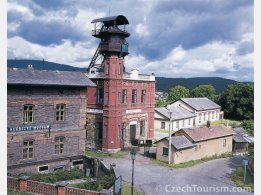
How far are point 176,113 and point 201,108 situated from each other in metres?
10.6

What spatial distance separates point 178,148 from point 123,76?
1001 cm

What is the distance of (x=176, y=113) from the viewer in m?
51.3

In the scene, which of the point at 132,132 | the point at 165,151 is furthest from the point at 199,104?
the point at 165,151

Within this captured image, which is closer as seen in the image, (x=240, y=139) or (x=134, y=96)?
(x=134, y=96)

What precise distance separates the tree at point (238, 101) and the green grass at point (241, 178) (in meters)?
38.0

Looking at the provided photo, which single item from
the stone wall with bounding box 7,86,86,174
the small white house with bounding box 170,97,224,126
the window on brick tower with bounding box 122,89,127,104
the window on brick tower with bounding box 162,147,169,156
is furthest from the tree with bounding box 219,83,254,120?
the stone wall with bounding box 7,86,86,174

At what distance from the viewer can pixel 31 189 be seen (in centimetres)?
1811

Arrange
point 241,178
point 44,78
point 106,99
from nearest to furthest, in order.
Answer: point 44,78
point 241,178
point 106,99

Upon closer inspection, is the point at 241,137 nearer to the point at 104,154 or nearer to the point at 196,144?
the point at 196,144

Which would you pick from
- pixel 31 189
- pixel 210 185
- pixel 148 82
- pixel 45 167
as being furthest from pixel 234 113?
pixel 31 189

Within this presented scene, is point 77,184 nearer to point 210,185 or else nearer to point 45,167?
point 45,167

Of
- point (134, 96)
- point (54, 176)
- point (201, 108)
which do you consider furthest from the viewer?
point (201, 108)
